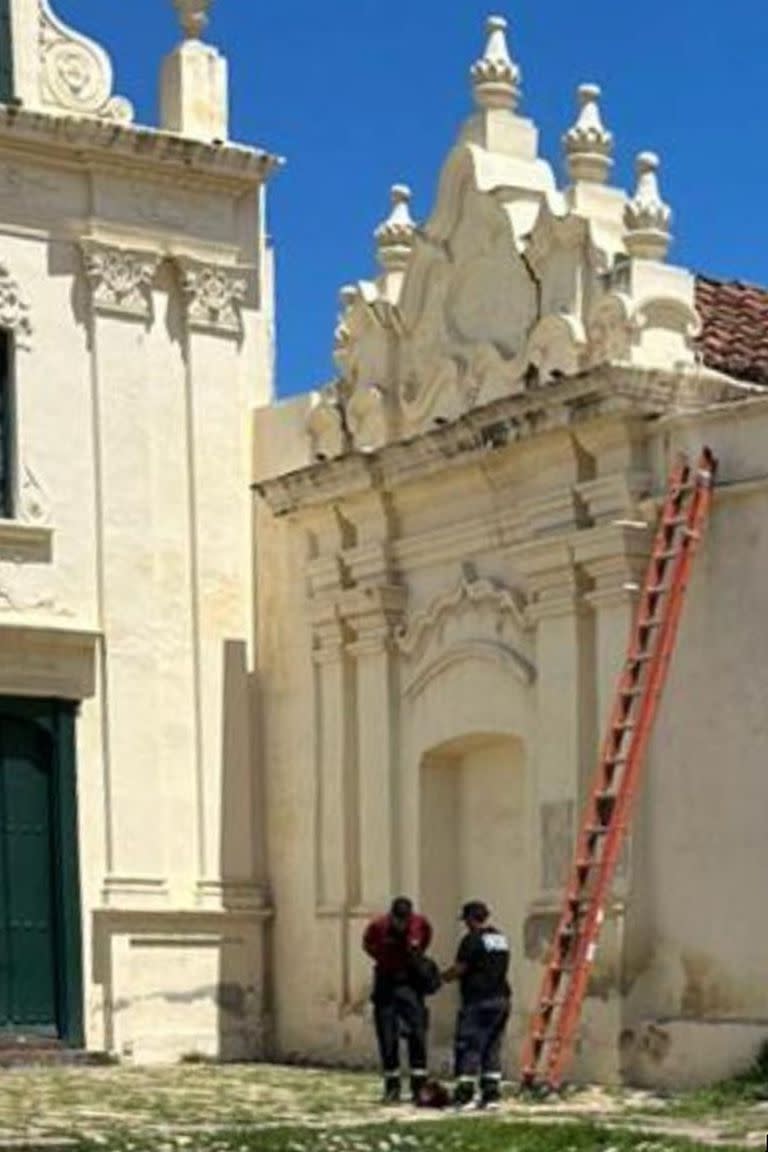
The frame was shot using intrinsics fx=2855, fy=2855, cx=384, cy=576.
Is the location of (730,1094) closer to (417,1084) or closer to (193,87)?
(417,1084)

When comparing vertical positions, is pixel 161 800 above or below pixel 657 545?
below

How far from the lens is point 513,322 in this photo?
20500mm

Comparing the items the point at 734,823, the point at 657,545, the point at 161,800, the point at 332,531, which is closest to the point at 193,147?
the point at 332,531

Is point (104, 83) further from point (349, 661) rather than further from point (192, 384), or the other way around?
point (349, 661)

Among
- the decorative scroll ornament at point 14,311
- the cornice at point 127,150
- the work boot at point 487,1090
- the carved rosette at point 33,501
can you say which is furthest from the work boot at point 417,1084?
the cornice at point 127,150

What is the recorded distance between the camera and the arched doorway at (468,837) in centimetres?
2050

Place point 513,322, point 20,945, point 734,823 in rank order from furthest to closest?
1. point 20,945
2. point 513,322
3. point 734,823

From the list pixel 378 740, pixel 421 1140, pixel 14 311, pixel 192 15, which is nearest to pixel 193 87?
pixel 192 15

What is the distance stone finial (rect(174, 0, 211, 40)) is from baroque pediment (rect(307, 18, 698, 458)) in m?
2.88

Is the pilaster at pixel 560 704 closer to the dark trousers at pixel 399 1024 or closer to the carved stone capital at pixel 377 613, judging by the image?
the dark trousers at pixel 399 1024

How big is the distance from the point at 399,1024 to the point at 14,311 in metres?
7.34

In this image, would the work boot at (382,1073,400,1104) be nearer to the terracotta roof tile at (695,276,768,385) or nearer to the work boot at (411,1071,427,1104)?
the work boot at (411,1071,427,1104)

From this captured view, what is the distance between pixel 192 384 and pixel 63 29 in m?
3.05

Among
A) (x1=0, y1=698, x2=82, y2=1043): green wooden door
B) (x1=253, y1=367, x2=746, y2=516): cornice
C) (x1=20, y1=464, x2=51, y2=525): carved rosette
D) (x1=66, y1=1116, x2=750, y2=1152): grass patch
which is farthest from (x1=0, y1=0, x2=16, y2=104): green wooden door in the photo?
(x1=66, y1=1116, x2=750, y2=1152): grass patch
